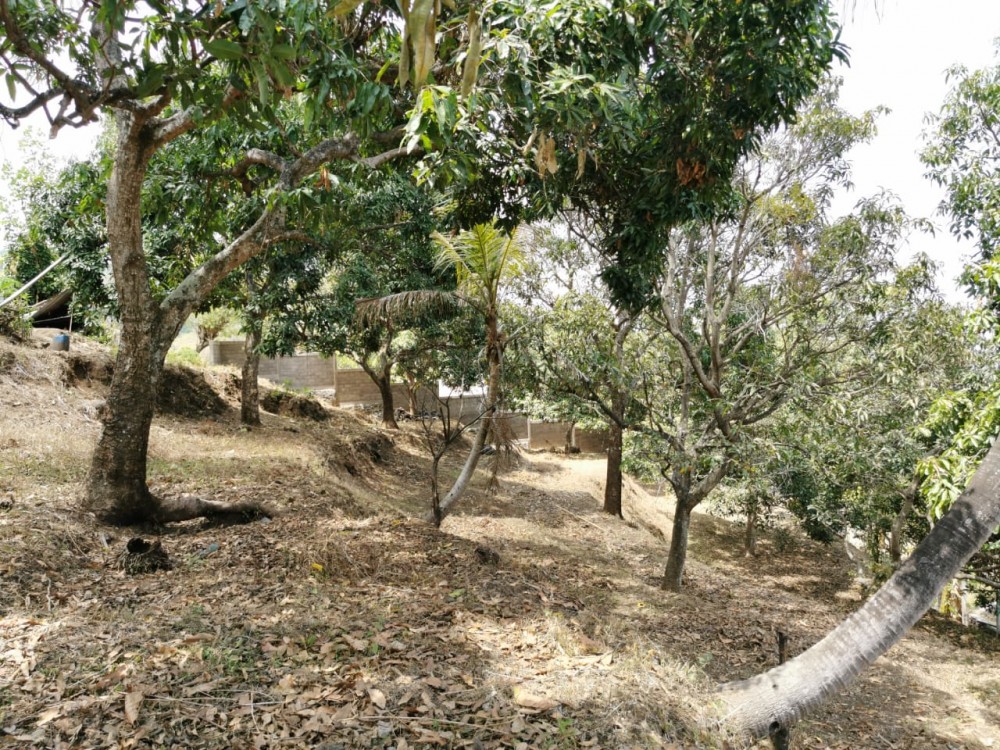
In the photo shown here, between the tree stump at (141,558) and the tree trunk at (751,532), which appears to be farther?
the tree trunk at (751,532)

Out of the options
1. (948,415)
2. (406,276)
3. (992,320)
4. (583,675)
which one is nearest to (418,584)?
(583,675)

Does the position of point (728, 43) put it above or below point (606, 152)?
above

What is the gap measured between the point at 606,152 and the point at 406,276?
665 centimetres

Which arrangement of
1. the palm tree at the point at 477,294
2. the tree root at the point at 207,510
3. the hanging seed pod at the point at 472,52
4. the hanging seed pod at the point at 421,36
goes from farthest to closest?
1. the palm tree at the point at 477,294
2. the tree root at the point at 207,510
3. the hanging seed pod at the point at 472,52
4. the hanging seed pod at the point at 421,36

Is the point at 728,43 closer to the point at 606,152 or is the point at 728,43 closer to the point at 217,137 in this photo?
the point at 606,152

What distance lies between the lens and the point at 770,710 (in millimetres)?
4527

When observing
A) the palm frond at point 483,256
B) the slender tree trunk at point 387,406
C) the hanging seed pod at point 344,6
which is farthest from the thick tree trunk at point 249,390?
the hanging seed pod at point 344,6

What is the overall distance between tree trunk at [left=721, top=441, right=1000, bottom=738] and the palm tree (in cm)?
518

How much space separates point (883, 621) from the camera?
4.58 m

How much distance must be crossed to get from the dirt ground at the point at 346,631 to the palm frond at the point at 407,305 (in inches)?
105

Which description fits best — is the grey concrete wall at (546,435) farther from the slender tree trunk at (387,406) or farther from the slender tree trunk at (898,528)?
the slender tree trunk at (898,528)

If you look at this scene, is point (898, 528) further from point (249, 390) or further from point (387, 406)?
point (387, 406)

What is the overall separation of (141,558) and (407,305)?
183 inches

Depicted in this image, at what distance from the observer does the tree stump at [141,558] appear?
5.36m
